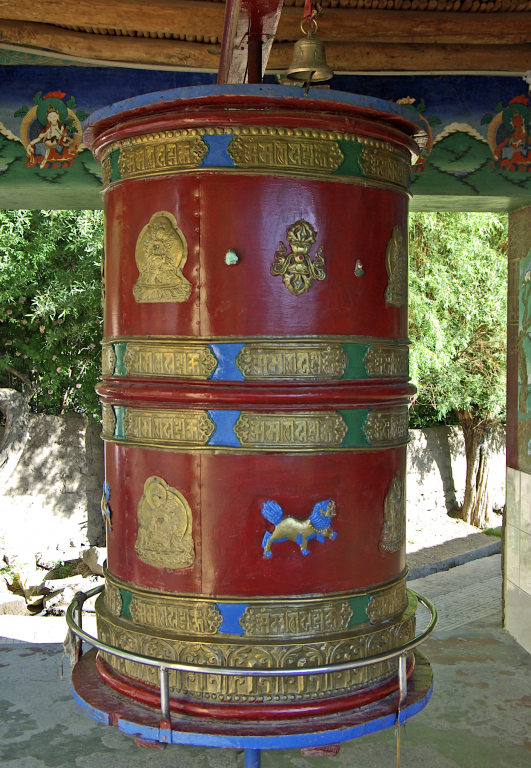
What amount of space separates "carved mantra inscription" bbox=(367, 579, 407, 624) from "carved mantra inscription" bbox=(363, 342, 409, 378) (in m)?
0.90

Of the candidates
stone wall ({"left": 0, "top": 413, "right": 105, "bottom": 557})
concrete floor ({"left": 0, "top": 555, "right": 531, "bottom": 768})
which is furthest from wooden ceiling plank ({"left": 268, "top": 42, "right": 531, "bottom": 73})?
stone wall ({"left": 0, "top": 413, "right": 105, "bottom": 557})

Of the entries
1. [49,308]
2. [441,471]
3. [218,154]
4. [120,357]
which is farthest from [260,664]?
[441,471]

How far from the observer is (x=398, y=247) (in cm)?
312

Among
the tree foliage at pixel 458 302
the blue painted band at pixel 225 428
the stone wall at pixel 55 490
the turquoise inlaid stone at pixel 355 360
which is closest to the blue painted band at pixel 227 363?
the blue painted band at pixel 225 428

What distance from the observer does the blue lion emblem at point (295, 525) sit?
2.80m

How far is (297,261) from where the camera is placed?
111 inches

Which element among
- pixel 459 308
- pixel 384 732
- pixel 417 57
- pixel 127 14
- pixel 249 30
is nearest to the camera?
pixel 249 30

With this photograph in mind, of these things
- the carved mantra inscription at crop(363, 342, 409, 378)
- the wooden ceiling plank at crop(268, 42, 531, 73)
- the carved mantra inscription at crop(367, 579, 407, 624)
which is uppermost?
the wooden ceiling plank at crop(268, 42, 531, 73)

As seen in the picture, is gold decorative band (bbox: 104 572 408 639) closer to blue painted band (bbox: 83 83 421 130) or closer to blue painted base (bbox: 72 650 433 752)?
blue painted base (bbox: 72 650 433 752)

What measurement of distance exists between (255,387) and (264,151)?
2.92ft

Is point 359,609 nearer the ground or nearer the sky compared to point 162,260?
nearer the ground

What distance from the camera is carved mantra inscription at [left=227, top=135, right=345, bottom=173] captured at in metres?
2.80

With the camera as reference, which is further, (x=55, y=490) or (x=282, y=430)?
(x=55, y=490)

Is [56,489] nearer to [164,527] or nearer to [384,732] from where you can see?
[384,732]
